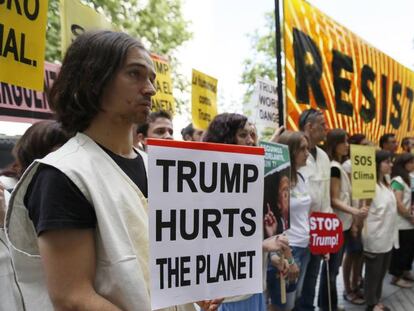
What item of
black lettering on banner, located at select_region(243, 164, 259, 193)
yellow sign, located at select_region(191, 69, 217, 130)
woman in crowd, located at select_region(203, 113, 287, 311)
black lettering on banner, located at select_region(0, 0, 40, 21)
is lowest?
black lettering on banner, located at select_region(243, 164, 259, 193)

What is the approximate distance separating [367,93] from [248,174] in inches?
217

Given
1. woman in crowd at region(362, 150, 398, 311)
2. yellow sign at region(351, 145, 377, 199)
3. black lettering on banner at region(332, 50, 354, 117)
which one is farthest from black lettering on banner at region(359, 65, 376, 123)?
yellow sign at region(351, 145, 377, 199)

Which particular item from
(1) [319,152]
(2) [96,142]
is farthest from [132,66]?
(1) [319,152]

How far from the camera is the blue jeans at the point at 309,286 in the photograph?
164 inches

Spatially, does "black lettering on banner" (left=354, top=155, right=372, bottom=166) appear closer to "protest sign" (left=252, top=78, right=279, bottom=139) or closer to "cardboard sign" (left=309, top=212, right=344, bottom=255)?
"cardboard sign" (left=309, top=212, right=344, bottom=255)

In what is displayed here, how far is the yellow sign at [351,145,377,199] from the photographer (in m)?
4.41

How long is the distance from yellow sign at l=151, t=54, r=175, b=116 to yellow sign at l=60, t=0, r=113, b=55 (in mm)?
1325

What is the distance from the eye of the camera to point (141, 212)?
1.35 meters

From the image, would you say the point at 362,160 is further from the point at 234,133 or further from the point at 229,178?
the point at 229,178

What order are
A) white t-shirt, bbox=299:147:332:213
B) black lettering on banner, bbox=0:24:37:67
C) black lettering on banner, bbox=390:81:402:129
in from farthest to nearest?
1. black lettering on banner, bbox=390:81:402:129
2. white t-shirt, bbox=299:147:332:213
3. black lettering on banner, bbox=0:24:37:67

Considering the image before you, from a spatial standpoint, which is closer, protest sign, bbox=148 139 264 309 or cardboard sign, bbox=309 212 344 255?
protest sign, bbox=148 139 264 309

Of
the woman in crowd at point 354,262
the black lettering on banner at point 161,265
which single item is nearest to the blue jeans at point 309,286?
the woman in crowd at point 354,262

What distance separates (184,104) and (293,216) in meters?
13.2

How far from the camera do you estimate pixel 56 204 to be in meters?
1.16
